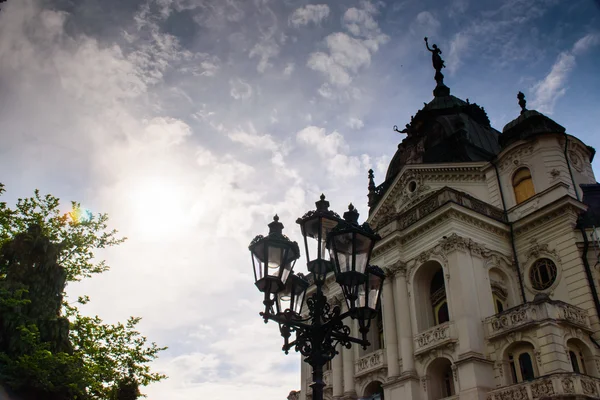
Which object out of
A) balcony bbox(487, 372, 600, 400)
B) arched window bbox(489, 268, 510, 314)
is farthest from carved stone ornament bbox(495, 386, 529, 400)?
arched window bbox(489, 268, 510, 314)

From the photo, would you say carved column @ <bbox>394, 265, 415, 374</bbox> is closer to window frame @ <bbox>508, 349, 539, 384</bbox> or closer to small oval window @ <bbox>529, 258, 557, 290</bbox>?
window frame @ <bbox>508, 349, 539, 384</bbox>

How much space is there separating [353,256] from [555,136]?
2287 centimetres

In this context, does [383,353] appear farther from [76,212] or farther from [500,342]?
[76,212]

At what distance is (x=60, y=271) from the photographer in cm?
2453

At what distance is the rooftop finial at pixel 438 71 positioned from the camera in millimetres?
41906

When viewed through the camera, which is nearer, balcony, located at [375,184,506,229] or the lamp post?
the lamp post

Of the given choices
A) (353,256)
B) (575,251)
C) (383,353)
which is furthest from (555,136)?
(353,256)

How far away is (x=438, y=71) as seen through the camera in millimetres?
44219

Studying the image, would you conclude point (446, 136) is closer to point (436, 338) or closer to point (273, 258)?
point (436, 338)

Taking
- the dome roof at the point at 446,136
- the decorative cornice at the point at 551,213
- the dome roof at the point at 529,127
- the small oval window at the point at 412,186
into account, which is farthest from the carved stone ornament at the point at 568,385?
the dome roof at the point at 446,136

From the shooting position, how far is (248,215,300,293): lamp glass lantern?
33.0 feet

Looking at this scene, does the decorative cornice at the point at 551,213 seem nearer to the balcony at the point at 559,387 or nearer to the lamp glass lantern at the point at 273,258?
the balcony at the point at 559,387

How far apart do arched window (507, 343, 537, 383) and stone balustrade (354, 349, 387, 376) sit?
6.70 metres

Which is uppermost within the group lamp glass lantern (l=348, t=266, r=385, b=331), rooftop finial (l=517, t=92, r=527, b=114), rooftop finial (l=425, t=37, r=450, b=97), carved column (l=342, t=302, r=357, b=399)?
rooftop finial (l=425, t=37, r=450, b=97)
